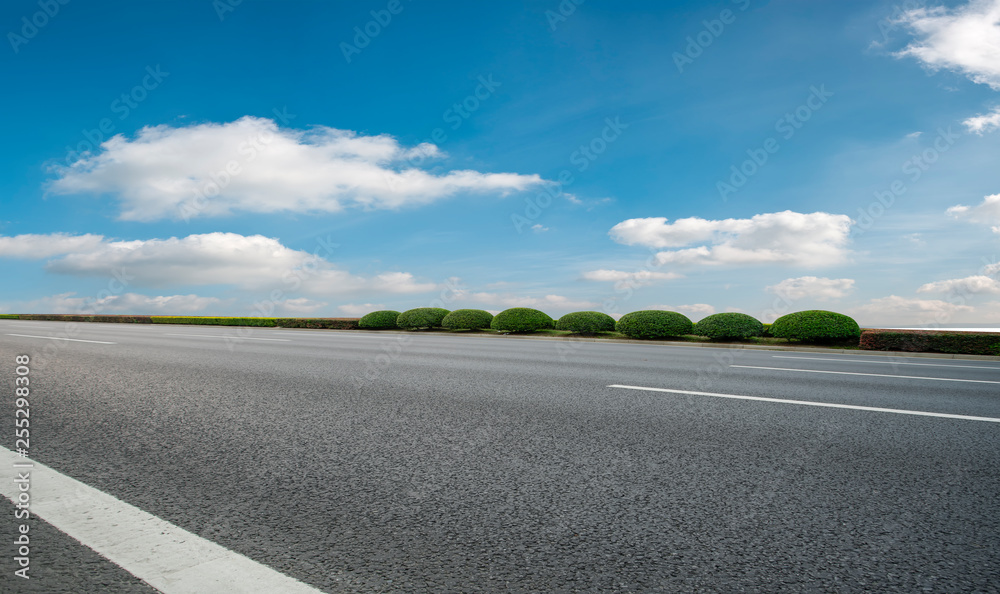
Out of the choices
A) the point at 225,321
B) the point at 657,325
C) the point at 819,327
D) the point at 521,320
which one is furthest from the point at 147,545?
the point at 225,321

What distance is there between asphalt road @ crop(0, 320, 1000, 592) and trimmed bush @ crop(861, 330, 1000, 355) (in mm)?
11943

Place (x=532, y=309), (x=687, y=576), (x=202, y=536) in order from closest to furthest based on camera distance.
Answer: (x=687, y=576) → (x=202, y=536) → (x=532, y=309)

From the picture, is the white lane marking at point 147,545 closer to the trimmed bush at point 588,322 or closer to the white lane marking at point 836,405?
the white lane marking at point 836,405

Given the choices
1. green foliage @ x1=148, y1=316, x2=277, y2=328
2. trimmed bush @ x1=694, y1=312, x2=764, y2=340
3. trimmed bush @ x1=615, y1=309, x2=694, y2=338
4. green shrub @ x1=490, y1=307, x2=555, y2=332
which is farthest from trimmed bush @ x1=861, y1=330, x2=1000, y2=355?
green foliage @ x1=148, y1=316, x2=277, y2=328

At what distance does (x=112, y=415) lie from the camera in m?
4.82

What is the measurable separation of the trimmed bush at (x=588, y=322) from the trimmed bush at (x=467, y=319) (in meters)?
4.41

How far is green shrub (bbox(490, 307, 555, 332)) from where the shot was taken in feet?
78.6

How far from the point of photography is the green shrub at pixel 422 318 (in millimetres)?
26781

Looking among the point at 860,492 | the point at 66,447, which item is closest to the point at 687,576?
the point at 860,492

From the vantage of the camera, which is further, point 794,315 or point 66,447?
point 794,315

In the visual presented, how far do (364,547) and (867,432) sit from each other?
407 cm

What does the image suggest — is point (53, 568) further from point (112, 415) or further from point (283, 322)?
point (283, 322)

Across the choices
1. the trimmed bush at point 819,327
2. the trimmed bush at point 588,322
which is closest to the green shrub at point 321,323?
the trimmed bush at point 588,322

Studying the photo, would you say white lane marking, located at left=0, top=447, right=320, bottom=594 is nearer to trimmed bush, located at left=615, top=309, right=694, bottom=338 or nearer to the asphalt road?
the asphalt road
